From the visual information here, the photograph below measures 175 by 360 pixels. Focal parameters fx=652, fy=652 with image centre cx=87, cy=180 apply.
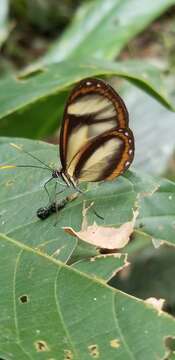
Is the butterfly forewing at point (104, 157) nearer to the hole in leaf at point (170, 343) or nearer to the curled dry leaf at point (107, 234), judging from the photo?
the curled dry leaf at point (107, 234)

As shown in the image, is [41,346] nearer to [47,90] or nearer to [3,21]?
[47,90]

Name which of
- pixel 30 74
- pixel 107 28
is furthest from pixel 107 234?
pixel 107 28

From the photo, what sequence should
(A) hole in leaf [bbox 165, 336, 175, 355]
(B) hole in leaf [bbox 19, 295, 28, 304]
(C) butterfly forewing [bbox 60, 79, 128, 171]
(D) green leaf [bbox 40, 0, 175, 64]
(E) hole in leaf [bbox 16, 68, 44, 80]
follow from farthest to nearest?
(D) green leaf [bbox 40, 0, 175, 64]
(E) hole in leaf [bbox 16, 68, 44, 80]
(C) butterfly forewing [bbox 60, 79, 128, 171]
(B) hole in leaf [bbox 19, 295, 28, 304]
(A) hole in leaf [bbox 165, 336, 175, 355]

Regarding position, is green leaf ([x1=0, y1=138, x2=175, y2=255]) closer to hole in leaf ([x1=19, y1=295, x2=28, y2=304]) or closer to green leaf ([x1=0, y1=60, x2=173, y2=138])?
hole in leaf ([x1=19, y1=295, x2=28, y2=304])

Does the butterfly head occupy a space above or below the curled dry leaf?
below

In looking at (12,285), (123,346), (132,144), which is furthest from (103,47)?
(123,346)

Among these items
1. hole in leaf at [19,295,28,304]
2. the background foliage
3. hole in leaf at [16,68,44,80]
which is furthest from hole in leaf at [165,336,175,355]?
hole in leaf at [16,68,44,80]

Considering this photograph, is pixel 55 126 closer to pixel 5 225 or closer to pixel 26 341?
pixel 5 225

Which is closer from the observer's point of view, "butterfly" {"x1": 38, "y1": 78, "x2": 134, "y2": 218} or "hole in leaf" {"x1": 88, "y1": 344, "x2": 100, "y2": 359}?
"hole in leaf" {"x1": 88, "y1": 344, "x2": 100, "y2": 359}

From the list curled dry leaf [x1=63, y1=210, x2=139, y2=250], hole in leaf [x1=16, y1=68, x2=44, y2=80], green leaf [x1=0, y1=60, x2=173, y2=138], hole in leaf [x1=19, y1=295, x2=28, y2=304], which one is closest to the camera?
hole in leaf [x1=19, y1=295, x2=28, y2=304]
